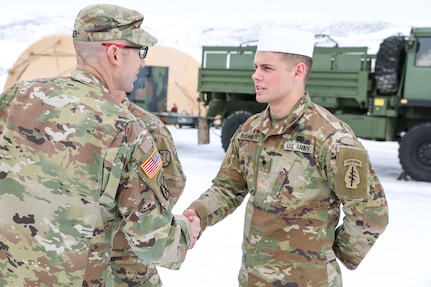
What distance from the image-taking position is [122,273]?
2.54m

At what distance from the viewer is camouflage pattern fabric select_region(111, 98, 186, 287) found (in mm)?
2533

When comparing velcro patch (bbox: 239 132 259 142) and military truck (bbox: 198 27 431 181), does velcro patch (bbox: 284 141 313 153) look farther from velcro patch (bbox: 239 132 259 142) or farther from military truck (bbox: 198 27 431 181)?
military truck (bbox: 198 27 431 181)

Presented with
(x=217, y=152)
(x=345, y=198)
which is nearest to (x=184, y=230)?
(x=345, y=198)

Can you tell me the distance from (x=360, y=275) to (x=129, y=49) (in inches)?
118

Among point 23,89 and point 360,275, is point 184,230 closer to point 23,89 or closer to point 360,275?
point 23,89

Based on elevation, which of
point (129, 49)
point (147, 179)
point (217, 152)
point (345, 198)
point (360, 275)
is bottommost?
point (217, 152)

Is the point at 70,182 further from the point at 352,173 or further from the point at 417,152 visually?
the point at 417,152

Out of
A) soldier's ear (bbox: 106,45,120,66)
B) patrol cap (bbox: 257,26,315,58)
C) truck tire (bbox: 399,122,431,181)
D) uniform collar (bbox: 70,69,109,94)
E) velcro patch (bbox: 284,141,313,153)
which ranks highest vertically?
patrol cap (bbox: 257,26,315,58)

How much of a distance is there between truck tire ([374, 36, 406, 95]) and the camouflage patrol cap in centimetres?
758

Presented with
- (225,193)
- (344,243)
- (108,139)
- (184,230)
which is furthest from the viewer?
(225,193)

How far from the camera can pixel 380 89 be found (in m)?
8.88

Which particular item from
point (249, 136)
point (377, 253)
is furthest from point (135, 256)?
point (377, 253)

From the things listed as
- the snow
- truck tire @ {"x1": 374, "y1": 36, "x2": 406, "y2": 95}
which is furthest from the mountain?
truck tire @ {"x1": 374, "y1": 36, "x2": 406, "y2": 95}

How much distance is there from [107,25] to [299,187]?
928mm
